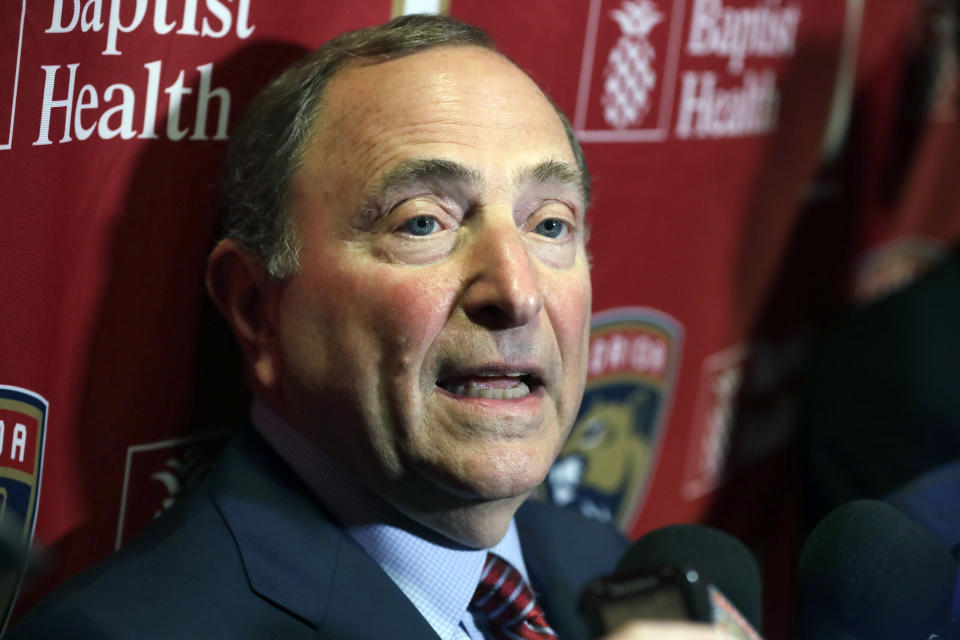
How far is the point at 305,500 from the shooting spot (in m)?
1.28

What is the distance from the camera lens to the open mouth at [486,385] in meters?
1.23

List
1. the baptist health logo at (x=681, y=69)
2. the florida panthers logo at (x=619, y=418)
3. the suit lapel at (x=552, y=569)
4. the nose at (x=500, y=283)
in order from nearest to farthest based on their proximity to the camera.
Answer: the nose at (x=500, y=283) < the suit lapel at (x=552, y=569) < the baptist health logo at (x=681, y=69) < the florida panthers logo at (x=619, y=418)

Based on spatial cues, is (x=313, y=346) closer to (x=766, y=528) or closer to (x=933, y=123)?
(x=766, y=528)

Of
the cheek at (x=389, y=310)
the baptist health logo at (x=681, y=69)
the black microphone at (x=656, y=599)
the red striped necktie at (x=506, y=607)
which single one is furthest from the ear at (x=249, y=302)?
the baptist health logo at (x=681, y=69)

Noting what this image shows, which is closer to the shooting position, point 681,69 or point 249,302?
point 249,302

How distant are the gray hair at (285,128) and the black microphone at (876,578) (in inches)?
24.2

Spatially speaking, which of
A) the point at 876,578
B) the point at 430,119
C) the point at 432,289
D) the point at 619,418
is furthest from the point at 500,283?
the point at 619,418

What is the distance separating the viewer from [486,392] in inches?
48.6

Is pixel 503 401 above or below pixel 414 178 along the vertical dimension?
below

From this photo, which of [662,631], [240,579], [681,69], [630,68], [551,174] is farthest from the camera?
[681,69]

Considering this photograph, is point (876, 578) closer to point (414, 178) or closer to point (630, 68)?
point (414, 178)

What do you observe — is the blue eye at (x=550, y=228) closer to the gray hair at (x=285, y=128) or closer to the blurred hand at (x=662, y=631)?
the gray hair at (x=285, y=128)

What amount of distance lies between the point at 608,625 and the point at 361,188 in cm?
61

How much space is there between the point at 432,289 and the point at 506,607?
1.25 feet
